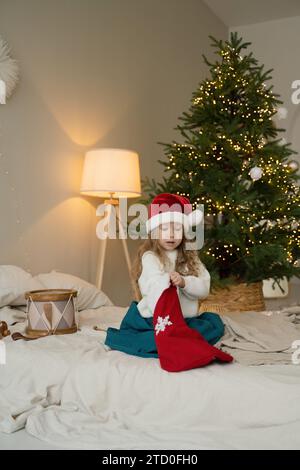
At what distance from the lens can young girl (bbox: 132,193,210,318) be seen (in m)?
2.02

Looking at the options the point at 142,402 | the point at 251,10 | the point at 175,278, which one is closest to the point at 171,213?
the point at 175,278

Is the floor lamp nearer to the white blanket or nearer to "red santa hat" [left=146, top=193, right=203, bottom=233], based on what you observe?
"red santa hat" [left=146, top=193, right=203, bottom=233]

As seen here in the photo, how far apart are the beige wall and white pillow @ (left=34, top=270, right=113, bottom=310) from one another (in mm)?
324

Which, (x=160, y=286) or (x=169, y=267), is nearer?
(x=160, y=286)

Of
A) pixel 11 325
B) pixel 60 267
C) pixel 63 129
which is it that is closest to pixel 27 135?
pixel 63 129

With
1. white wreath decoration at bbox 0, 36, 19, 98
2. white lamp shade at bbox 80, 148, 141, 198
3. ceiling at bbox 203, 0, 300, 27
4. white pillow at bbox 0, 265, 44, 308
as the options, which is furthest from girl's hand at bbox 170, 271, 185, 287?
ceiling at bbox 203, 0, 300, 27

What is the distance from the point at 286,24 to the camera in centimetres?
583

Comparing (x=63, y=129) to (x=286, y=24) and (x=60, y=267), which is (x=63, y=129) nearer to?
(x=60, y=267)

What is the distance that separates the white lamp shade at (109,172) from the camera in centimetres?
332

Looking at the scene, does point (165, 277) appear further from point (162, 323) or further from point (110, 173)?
point (110, 173)

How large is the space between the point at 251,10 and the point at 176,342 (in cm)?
482

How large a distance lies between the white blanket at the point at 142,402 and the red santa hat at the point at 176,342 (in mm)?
31

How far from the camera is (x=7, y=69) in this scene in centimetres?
294

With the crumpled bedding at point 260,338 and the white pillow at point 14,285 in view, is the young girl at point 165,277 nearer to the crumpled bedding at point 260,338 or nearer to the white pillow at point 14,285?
the crumpled bedding at point 260,338
